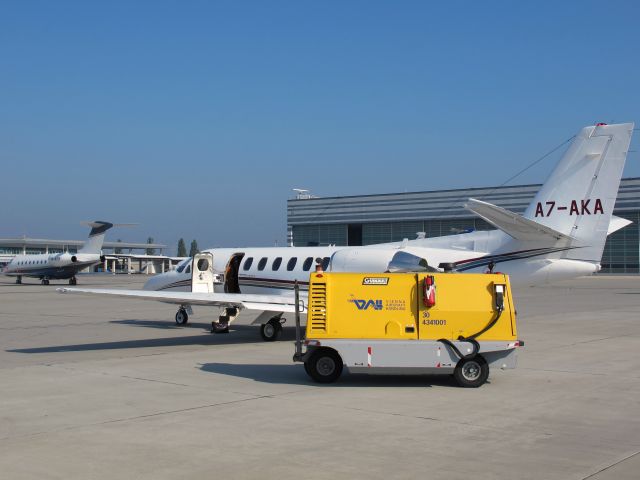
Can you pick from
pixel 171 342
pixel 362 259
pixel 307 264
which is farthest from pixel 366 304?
pixel 307 264

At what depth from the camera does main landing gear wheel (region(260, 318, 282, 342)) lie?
63.4 ft

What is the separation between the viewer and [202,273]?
21.2 meters

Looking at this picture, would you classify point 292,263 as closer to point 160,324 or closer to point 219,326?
point 219,326

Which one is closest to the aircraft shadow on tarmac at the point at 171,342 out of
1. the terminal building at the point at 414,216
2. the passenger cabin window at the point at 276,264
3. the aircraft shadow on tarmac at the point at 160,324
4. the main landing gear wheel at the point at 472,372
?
the passenger cabin window at the point at 276,264

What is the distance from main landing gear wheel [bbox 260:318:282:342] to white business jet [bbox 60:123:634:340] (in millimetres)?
26

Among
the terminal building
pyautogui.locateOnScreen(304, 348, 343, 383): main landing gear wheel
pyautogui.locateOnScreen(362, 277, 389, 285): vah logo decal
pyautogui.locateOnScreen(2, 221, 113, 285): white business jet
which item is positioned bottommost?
pyautogui.locateOnScreen(304, 348, 343, 383): main landing gear wheel

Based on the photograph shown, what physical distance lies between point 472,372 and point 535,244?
7339 millimetres

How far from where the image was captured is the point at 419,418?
9477 mm

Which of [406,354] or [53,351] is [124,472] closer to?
[406,354]

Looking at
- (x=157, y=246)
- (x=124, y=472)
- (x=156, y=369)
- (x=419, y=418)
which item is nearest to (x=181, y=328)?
(x=156, y=369)

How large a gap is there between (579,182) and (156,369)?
1084 cm

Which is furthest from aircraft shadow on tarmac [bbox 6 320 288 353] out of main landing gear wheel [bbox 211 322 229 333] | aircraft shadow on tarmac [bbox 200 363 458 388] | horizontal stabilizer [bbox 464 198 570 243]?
horizontal stabilizer [bbox 464 198 570 243]

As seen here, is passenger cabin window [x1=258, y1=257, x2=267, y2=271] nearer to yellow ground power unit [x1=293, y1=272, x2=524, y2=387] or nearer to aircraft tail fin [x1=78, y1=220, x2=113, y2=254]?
yellow ground power unit [x1=293, y1=272, x2=524, y2=387]

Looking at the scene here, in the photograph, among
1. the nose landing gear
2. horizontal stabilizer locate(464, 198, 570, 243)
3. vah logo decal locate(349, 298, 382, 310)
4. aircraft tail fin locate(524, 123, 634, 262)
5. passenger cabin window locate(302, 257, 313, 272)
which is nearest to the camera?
vah logo decal locate(349, 298, 382, 310)
